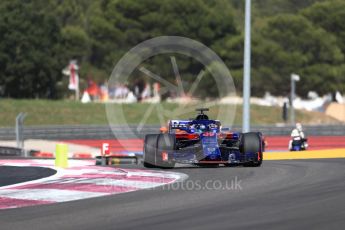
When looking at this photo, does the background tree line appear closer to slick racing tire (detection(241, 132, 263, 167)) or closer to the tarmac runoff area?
slick racing tire (detection(241, 132, 263, 167))

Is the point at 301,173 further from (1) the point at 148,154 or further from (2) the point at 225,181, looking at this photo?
(1) the point at 148,154

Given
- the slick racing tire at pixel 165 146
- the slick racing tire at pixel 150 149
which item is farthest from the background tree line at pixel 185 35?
the slick racing tire at pixel 165 146

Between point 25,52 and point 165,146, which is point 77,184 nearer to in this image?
point 165,146

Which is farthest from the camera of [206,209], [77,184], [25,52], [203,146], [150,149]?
[25,52]

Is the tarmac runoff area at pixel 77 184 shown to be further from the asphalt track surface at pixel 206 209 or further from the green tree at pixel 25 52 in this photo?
the green tree at pixel 25 52

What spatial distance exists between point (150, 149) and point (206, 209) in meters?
7.35

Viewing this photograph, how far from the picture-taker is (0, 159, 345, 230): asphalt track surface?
8719 mm

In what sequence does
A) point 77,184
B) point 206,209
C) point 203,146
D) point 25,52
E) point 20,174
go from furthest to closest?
point 25,52 → point 203,146 → point 20,174 → point 77,184 → point 206,209

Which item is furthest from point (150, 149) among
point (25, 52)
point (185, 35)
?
point (185, 35)

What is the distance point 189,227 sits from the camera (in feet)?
27.7

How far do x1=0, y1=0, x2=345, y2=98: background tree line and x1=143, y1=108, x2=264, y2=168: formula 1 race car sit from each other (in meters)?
45.6

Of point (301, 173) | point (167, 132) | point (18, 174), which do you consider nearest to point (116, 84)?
point (167, 132)

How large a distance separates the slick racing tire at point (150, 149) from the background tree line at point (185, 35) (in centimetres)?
4540

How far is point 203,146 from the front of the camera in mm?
16875
